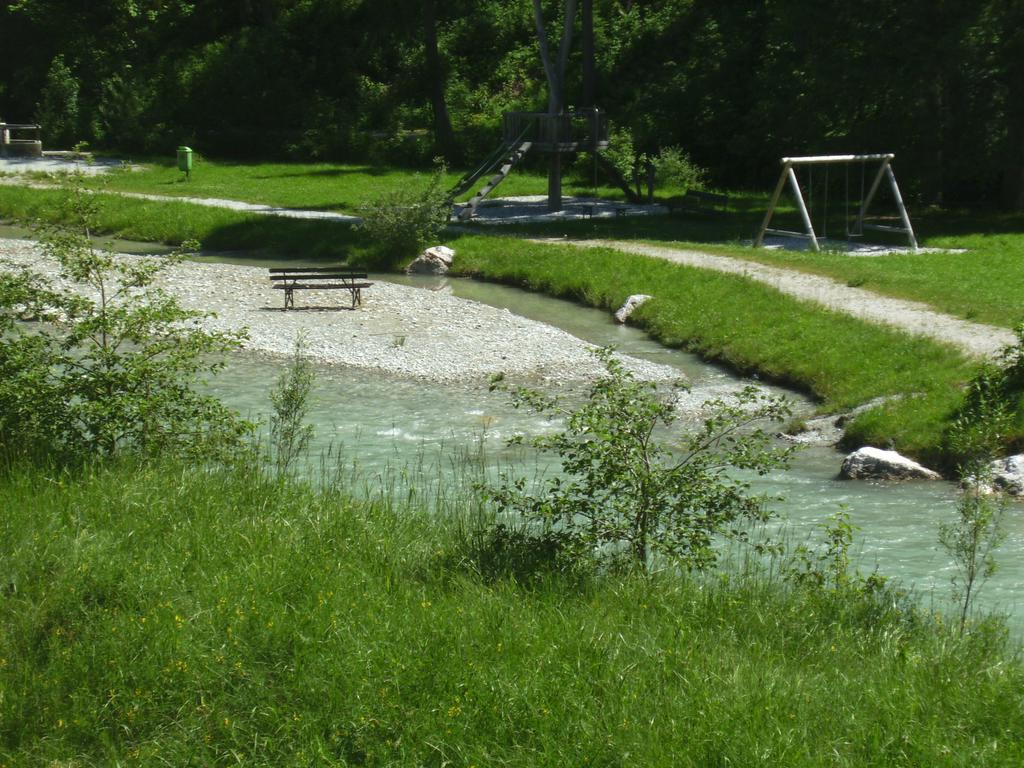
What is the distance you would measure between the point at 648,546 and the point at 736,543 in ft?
6.57

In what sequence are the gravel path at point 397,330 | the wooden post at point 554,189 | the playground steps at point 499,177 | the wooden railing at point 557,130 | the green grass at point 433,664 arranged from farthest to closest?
the wooden post at point 554,189 < the wooden railing at point 557,130 < the playground steps at point 499,177 < the gravel path at point 397,330 < the green grass at point 433,664

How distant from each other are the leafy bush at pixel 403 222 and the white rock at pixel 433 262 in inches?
18.2

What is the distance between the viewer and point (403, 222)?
26.7 m

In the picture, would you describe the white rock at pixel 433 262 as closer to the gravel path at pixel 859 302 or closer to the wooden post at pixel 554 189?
the gravel path at pixel 859 302

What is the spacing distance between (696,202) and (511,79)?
1735cm

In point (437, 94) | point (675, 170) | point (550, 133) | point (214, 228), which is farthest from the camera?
point (437, 94)

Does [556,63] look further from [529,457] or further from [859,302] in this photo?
[529,457]

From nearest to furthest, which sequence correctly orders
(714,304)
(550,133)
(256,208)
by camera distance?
(714,304), (550,133), (256,208)

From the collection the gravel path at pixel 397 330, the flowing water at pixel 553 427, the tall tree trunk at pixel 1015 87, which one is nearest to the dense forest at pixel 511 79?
the tall tree trunk at pixel 1015 87

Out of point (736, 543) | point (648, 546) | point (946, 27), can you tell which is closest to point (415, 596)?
point (648, 546)

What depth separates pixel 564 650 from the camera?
6.25 m

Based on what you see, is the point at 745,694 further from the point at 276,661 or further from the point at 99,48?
the point at 99,48

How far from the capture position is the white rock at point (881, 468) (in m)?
12.8

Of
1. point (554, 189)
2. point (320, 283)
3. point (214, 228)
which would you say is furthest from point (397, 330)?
point (554, 189)
